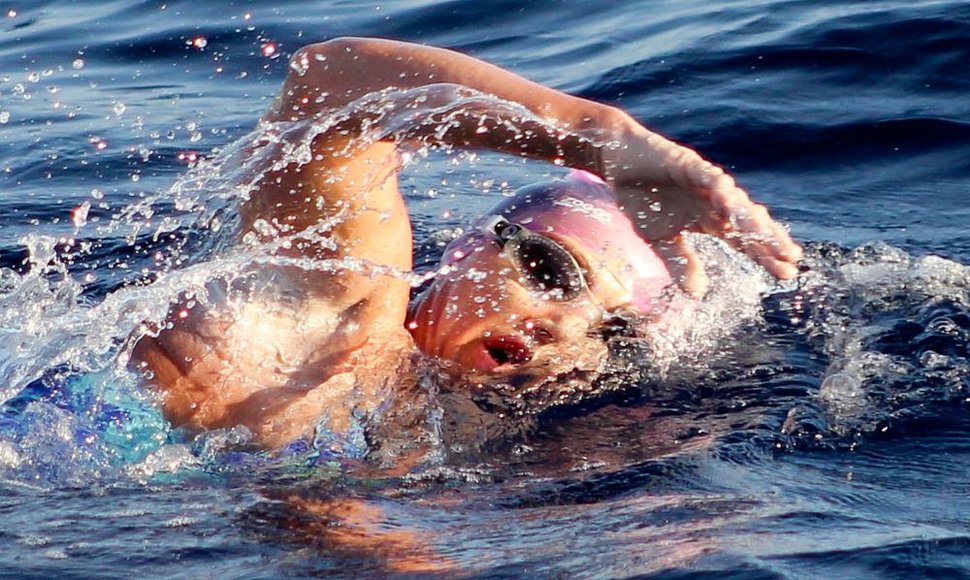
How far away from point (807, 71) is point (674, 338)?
9.70 feet

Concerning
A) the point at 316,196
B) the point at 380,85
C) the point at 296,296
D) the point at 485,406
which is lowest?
the point at 485,406

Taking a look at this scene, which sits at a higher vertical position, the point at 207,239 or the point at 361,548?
the point at 207,239

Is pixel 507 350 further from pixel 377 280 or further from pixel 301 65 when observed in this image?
pixel 301 65

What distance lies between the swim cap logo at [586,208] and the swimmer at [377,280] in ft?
0.11

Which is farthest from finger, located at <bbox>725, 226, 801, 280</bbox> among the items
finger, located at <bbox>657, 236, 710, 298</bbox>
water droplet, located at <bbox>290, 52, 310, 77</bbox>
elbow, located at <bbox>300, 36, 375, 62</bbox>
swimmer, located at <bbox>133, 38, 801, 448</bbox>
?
water droplet, located at <bbox>290, 52, 310, 77</bbox>

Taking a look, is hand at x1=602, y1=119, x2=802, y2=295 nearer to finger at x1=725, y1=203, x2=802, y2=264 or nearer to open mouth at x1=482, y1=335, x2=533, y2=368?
finger at x1=725, y1=203, x2=802, y2=264

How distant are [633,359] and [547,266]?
36 centimetres

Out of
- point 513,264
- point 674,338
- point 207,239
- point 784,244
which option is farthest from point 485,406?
point 207,239

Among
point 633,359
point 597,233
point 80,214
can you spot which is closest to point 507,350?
point 633,359

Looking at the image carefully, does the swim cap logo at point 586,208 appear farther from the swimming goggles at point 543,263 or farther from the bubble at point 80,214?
the bubble at point 80,214

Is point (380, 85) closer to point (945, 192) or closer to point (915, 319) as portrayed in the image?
point (915, 319)

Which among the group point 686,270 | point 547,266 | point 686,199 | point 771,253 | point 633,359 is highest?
point 686,199

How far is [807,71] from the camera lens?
659 cm

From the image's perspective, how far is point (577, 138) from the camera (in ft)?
10.8
